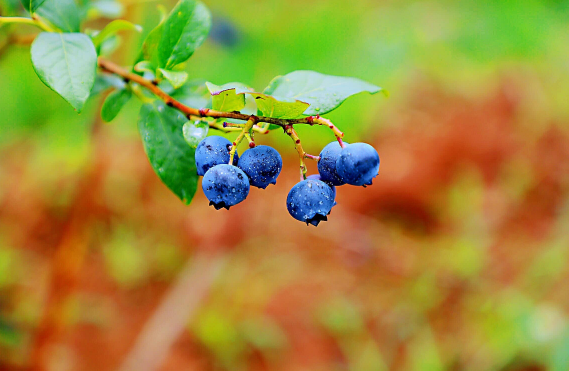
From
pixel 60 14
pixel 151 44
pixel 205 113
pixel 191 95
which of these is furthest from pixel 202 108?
pixel 60 14

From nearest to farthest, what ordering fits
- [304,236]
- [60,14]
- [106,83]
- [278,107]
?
[278,107]
[60,14]
[106,83]
[304,236]

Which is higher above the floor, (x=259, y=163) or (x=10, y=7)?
(x=10, y=7)

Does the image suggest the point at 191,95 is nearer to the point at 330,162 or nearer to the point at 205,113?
the point at 205,113

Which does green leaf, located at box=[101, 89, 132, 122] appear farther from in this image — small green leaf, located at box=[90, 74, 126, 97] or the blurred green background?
the blurred green background

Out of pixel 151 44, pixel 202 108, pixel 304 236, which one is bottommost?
pixel 202 108

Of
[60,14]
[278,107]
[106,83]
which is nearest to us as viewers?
[278,107]

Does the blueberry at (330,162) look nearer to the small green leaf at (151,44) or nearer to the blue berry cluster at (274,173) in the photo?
the blue berry cluster at (274,173)
